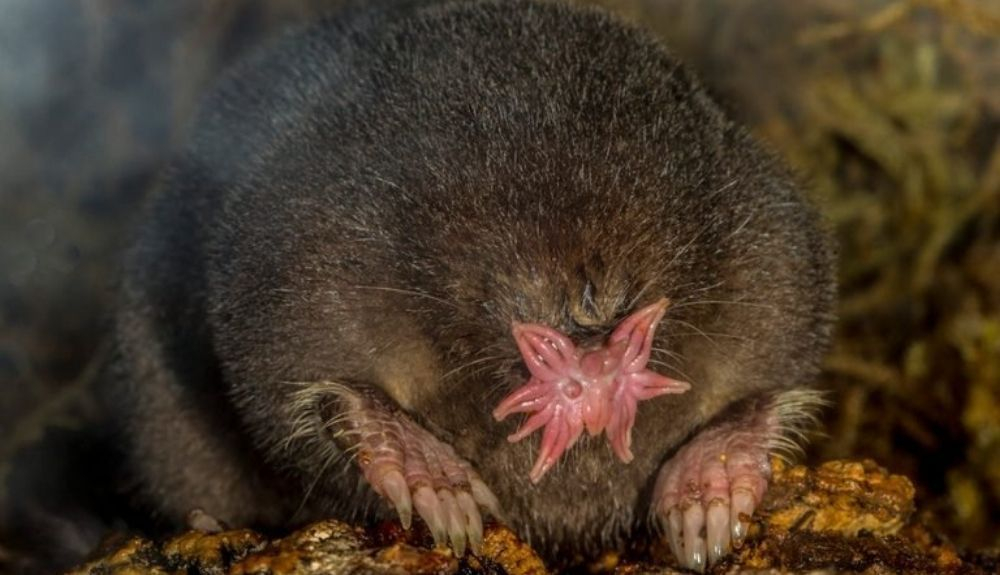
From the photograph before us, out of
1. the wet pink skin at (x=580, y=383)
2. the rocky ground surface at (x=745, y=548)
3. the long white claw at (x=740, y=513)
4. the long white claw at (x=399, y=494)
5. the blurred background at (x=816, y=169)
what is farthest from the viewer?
the blurred background at (x=816, y=169)

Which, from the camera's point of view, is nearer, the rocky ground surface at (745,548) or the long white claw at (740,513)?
the rocky ground surface at (745,548)

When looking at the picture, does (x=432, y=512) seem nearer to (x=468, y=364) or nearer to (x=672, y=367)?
(x=468, y=364)

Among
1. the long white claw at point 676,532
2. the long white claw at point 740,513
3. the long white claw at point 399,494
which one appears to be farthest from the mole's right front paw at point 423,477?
the long white claw at point 740,513

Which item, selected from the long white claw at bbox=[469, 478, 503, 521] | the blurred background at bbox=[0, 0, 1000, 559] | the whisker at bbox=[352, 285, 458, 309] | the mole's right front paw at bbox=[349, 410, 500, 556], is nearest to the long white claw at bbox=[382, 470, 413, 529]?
the mole's right front paw at bbox=[349, 410, 500, 556]

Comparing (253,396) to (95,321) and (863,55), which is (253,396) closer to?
(95,321)

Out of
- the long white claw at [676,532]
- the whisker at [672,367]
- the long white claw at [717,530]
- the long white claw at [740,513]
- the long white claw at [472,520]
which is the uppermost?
the whisker at [672,367]

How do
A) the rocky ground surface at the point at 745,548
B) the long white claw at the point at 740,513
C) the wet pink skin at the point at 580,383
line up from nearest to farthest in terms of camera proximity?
1. the rocky ground surface at the point at 745,548
2. the wet pink skin at the point at 580,383
3. the long white claw at the point at 740,513

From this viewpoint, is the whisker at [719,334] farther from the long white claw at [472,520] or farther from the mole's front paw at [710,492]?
the long white claw at [472,520]

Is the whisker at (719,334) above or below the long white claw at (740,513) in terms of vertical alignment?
above
